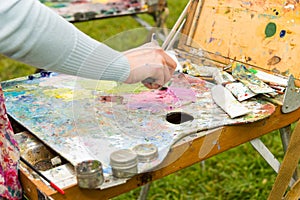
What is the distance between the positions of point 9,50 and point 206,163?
5.96 feet

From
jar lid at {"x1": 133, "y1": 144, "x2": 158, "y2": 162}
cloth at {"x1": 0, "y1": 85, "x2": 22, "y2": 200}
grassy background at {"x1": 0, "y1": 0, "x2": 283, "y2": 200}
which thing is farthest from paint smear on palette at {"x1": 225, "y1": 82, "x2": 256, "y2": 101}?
grassy background at {"x1": 0, "y1": 0, "x2": 283, "y2": 200}

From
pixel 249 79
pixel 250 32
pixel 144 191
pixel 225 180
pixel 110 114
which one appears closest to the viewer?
pixel 110 114

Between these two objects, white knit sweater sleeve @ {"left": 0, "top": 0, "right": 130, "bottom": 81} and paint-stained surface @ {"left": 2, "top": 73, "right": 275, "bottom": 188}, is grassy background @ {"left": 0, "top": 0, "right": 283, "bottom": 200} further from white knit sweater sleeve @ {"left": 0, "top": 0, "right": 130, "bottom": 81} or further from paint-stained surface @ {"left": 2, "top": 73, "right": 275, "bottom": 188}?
white knit sweater sleeve @ {"left": 0, "top": 0, "right": 130, "bottom": 81}

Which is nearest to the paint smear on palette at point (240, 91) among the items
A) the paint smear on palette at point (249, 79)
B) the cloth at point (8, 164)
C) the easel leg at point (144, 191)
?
the paint smear on palette at point (249, 79)

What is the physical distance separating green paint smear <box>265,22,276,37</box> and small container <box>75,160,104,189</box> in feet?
2.50

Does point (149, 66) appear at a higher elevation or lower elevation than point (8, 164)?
higher

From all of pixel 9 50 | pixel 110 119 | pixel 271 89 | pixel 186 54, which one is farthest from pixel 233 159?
pixel 9 50

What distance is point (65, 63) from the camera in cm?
90

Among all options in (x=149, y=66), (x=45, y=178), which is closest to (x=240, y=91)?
(x=149, y=66)

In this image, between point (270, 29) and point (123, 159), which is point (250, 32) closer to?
point (270, 29)

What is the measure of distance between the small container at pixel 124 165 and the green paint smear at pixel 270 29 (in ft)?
2.26

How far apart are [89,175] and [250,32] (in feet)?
2.65

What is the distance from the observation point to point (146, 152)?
0.99 metres

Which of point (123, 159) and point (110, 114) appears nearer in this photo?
point (123, 159)
